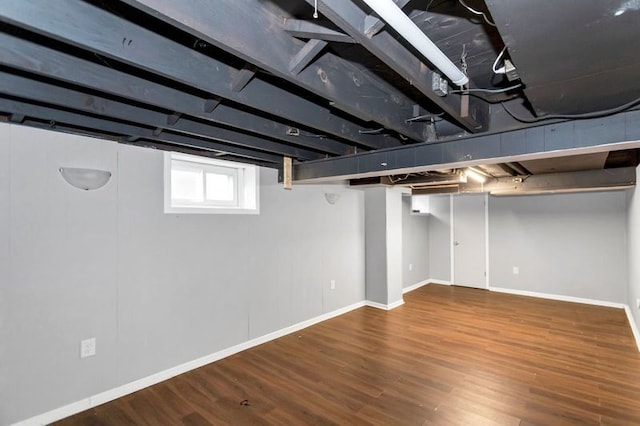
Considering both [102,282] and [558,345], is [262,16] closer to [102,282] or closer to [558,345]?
[102,282]

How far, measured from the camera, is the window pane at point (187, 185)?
318 centimetres

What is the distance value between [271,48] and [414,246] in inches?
229

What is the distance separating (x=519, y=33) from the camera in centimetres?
102

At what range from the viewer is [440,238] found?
6.83 meters

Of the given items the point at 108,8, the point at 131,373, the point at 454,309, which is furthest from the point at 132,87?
the point at 454,309

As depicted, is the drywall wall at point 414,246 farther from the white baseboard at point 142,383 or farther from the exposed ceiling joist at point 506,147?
the exposed ceiling joist at point 506,147

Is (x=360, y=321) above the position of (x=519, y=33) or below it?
below

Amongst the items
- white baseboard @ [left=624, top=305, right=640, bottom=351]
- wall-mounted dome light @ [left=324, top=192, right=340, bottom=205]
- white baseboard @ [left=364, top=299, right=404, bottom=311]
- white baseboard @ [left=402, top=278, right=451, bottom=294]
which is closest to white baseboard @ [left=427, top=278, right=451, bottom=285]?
white baseboard @ [left=402, top=278, right=451, bottom=294]

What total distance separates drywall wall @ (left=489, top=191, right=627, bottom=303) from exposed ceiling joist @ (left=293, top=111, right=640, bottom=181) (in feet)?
14.3

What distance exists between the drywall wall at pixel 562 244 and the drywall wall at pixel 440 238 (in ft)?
2.72

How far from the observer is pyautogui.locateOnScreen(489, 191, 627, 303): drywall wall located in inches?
197

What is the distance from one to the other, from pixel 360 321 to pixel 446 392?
73.7 inches

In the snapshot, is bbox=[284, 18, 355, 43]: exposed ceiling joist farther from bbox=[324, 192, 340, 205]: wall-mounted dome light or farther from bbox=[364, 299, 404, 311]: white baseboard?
bbox=[364, 299, 404, 311]: white baseboard

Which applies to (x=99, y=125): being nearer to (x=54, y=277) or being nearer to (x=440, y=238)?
(x=54, y=277)
